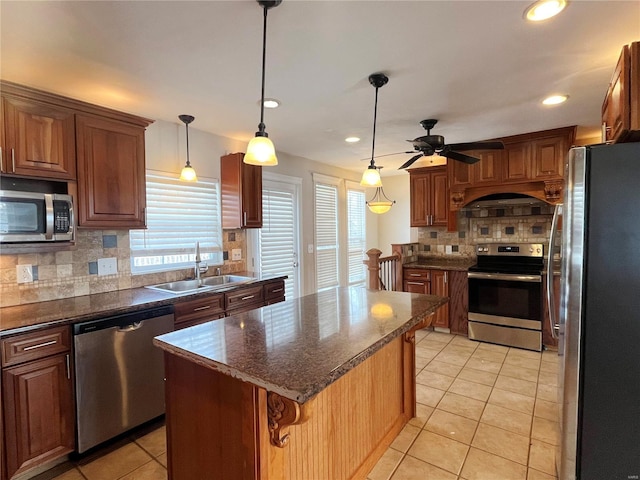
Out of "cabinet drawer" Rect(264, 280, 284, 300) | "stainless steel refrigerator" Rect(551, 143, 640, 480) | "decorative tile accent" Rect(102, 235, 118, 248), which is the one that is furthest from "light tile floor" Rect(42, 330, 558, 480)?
"decorative tile accent" Rect(102, 235, 118, 248)

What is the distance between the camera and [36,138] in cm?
214

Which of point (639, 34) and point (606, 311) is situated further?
point (639, 34)

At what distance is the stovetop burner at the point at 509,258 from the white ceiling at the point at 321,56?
1.72 metres

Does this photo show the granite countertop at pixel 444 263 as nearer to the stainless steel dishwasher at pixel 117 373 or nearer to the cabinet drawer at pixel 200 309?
the cabinet drawer at pixel 200 309

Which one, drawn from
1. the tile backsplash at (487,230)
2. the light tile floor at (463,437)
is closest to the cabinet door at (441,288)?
the tile backsplash at (487,230)

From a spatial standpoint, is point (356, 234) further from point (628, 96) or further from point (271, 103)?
point (628, 96)

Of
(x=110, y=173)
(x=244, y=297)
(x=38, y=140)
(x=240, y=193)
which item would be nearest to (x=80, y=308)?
(x=110, y=173)

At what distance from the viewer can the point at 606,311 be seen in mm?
1462

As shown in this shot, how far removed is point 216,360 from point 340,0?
1662 mm

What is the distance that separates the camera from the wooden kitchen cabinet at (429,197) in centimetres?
465

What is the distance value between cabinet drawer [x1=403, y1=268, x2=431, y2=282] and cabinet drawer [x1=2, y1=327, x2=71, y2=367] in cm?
373

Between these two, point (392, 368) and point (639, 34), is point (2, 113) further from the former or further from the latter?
point (639, 34)

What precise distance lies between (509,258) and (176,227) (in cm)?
413

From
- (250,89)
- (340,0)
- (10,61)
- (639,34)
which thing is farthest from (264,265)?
(639,34)
